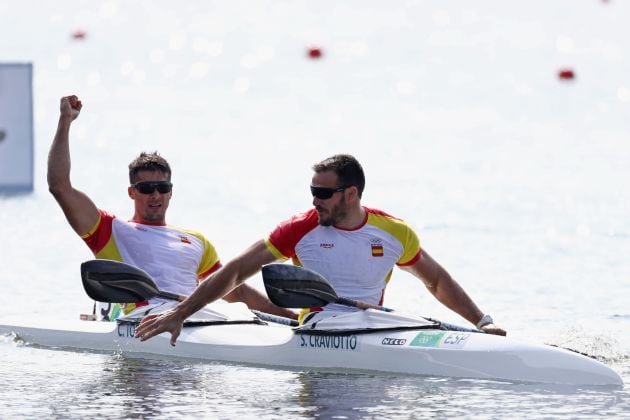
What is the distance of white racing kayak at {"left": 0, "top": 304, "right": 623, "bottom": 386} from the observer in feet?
34.3

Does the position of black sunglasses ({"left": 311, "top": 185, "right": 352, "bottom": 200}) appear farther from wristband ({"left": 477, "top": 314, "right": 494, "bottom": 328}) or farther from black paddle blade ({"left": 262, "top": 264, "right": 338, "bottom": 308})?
wristband ({"left": 477, "top": 314, "right": 494, "bottom": 328})

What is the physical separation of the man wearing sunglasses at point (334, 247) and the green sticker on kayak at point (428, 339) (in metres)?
0.38

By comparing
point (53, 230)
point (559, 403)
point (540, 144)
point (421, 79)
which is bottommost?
point (559, 403)

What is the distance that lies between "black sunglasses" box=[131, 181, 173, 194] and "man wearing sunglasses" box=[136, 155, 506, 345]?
110cm

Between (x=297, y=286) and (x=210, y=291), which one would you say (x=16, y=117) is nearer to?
(x=210, y=291)

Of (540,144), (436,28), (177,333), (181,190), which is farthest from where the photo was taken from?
(436,28)

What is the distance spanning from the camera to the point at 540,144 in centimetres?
4594

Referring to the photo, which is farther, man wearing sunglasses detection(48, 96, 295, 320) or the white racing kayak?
man wearing sunglasses detection(48, 96, 295, 320)

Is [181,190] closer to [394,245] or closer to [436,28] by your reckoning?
[394,245]

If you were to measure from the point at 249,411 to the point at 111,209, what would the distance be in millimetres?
21707

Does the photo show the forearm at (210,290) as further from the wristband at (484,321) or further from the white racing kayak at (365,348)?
the wristband at (484,321)

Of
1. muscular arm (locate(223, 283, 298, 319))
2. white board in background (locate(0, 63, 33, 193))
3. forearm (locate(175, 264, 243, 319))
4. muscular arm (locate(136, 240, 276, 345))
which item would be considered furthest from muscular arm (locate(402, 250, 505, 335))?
white board in background (locate(0, 63, 33, 193))

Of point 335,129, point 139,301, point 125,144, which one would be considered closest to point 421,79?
point 335,129

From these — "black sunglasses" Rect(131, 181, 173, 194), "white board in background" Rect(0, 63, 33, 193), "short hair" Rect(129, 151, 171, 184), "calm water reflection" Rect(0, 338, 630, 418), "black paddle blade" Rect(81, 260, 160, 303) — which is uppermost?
"white board in background" Rect(0, 63, 33, 193)
